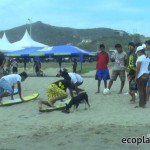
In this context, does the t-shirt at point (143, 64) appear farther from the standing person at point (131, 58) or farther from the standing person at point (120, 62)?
the standing person at point (120, 62)

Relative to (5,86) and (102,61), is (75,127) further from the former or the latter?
(102,61)

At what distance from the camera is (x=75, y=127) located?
30.2 ft

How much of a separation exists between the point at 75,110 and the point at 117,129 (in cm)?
293

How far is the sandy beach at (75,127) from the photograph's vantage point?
24.9 feet

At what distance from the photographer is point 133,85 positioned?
40.8 feet

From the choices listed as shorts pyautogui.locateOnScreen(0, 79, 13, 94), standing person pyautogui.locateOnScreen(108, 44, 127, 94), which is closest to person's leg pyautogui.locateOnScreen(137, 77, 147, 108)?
standing person pyautogui.locateOnScreen(108, 44, 127, 94)

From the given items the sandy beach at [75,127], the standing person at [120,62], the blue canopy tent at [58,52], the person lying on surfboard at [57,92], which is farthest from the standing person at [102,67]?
the blue canopy tent at [58,52]

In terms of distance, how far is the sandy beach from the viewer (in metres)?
7.59

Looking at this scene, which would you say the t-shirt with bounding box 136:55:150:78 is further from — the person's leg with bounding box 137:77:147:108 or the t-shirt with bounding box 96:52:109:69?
the t-shirt with bounding box 96:52:109:69

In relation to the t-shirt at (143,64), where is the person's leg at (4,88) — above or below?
below

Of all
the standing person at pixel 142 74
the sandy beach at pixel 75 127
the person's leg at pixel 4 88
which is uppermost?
the standing person at pixel 142 74

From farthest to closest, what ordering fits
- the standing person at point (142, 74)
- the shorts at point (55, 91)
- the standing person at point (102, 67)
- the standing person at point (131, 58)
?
the standing person at point (102, 67) < the standing person at point (131, 58) < the shorts at point (55, 91) < the standing person at point (142, 74)

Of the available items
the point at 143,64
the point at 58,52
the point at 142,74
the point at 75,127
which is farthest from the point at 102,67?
the point at 58,52

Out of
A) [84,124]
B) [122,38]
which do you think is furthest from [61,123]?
[122,38]
